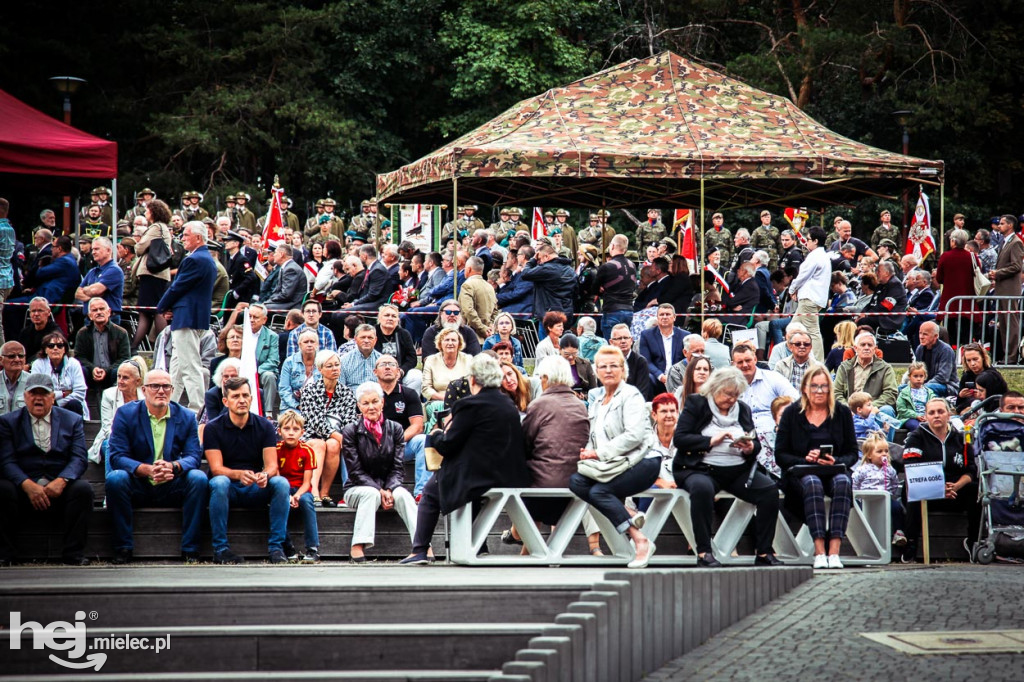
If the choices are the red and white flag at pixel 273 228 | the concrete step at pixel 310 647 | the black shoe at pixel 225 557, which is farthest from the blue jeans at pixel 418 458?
the red and white flag at pixel 273 228

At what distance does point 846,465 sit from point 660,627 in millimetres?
2946

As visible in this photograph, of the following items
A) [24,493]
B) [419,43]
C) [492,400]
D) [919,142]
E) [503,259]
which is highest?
[419,43]

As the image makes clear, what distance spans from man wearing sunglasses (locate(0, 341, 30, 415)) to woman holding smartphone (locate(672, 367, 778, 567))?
6089 mm

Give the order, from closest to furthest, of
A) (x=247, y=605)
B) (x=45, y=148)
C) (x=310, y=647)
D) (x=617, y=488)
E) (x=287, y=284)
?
(x=310, y=647), (x=247, y=605), (x=617, y=488), (x=45, y=148), (x=287, y=284)

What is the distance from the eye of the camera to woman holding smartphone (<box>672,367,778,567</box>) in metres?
9.57

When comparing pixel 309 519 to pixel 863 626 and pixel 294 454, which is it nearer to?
pixel 294 454

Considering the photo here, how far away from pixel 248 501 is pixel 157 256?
577 centimetres

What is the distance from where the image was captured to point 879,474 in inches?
439

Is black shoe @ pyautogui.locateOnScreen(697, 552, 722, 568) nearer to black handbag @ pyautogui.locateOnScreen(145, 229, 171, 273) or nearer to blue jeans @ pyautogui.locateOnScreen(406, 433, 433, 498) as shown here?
blue jeans @ pyautogui.locateOnScreen(406, 433, 433, 498)

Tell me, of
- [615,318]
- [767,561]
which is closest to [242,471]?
[767,561]

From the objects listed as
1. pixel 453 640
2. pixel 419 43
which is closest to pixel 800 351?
pixel 453 640

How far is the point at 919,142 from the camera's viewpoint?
35.2m

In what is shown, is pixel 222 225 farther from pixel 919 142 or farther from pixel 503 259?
pixel 919 142

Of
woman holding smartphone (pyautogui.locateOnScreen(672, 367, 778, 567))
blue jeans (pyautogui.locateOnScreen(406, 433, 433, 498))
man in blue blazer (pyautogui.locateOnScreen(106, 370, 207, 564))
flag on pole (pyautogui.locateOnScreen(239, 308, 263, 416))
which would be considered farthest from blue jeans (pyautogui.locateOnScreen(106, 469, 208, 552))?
woman holding smartphone (pyautogui.locateOnScreen(672, 367, 778, 567))
